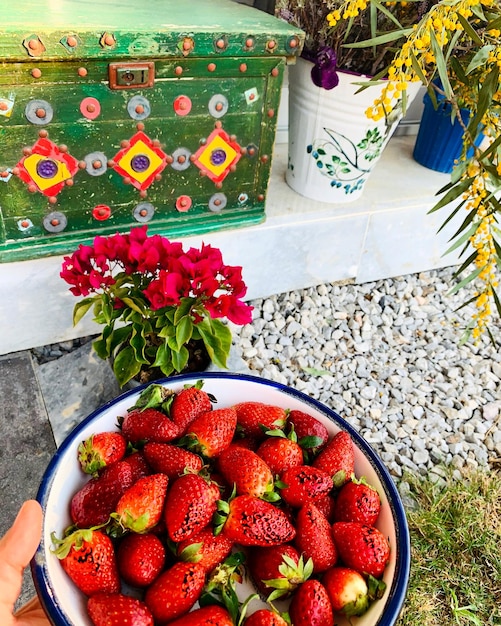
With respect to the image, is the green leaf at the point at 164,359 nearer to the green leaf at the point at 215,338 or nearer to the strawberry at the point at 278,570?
the green leaf at the point at 215,338

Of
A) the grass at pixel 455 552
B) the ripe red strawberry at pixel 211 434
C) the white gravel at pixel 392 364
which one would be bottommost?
the white gravel at pixel 392 364

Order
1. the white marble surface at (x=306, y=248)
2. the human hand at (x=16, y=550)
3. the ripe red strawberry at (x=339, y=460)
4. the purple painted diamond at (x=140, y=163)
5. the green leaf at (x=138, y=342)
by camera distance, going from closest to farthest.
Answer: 1. the human hand at (x=16, y=550)
2. the ripe red strawberry at (x=339, y=460)
3. the green leaf at (x=138, y=342)
4. the purple painted diamond at (x=140, y=163)
5. the white marble surface at (x=306, y=248)

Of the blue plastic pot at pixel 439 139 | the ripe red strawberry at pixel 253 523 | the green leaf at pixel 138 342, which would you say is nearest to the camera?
the ripe red strawberry at pixel 253 523

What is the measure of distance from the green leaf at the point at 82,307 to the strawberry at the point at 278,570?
60 cm

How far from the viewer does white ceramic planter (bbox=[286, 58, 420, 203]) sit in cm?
145

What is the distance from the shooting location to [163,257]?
110cm

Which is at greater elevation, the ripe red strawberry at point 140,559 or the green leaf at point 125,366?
the ripe red strawberry at point 140,559

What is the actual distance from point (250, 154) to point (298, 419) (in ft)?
2.32

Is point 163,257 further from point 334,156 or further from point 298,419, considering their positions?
point 334,156

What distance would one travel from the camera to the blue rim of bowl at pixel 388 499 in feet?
2.22

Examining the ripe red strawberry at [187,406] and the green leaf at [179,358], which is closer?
the ripe red strawberry at [187,406]

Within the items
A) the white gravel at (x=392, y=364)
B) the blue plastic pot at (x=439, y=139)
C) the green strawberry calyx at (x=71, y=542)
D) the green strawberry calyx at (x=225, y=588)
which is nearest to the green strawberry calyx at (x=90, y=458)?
the green strawberry calyx at (x=71, y=542)

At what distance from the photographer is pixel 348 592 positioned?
74cm

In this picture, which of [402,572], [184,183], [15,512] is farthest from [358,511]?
[184,183]
